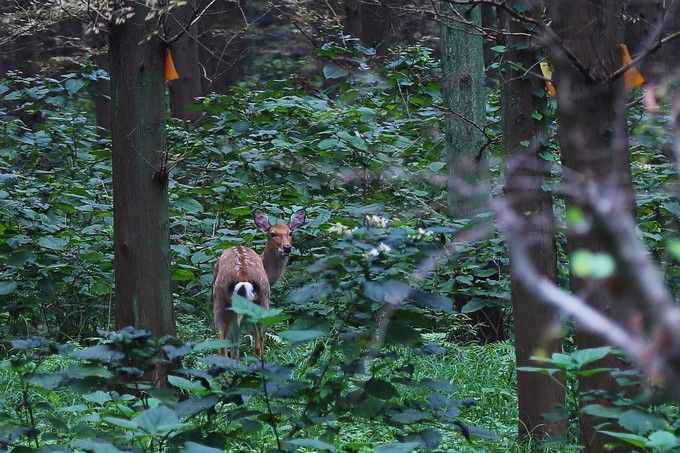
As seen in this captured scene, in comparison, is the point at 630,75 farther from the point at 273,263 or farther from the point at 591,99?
the point at 273,263

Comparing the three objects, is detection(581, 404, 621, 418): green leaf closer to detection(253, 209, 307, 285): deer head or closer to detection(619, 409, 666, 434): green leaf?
detection(619, 409, 666, 434): green leaf

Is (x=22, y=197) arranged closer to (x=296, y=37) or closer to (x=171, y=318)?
(x=171, y=318)

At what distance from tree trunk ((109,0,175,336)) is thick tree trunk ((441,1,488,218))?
3.70 m

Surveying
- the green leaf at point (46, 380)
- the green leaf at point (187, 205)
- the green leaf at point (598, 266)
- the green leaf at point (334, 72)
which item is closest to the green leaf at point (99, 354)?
the green leaf at point (46, 380)

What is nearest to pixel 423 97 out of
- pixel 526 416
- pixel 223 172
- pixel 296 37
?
pixel 223 172

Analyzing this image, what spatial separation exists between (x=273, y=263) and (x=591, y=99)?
7216mm

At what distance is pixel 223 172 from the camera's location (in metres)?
10.6

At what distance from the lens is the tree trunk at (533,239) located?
5062 mm

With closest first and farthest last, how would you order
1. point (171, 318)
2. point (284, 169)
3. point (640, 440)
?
point (640, 440) → point (171, 318) → point (284, 169)

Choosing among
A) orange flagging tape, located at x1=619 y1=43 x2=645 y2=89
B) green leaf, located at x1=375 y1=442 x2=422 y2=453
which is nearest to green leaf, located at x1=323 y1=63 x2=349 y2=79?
orange flagging tape, located at x1=619 y1=43 x2=645 y2=89

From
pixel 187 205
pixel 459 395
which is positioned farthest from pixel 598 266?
pixel 187 205

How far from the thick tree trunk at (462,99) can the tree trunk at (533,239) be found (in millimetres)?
3890

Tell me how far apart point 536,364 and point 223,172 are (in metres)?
6.03

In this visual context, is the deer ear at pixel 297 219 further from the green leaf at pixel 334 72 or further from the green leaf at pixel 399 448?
the green leaf at pixel 399 448
